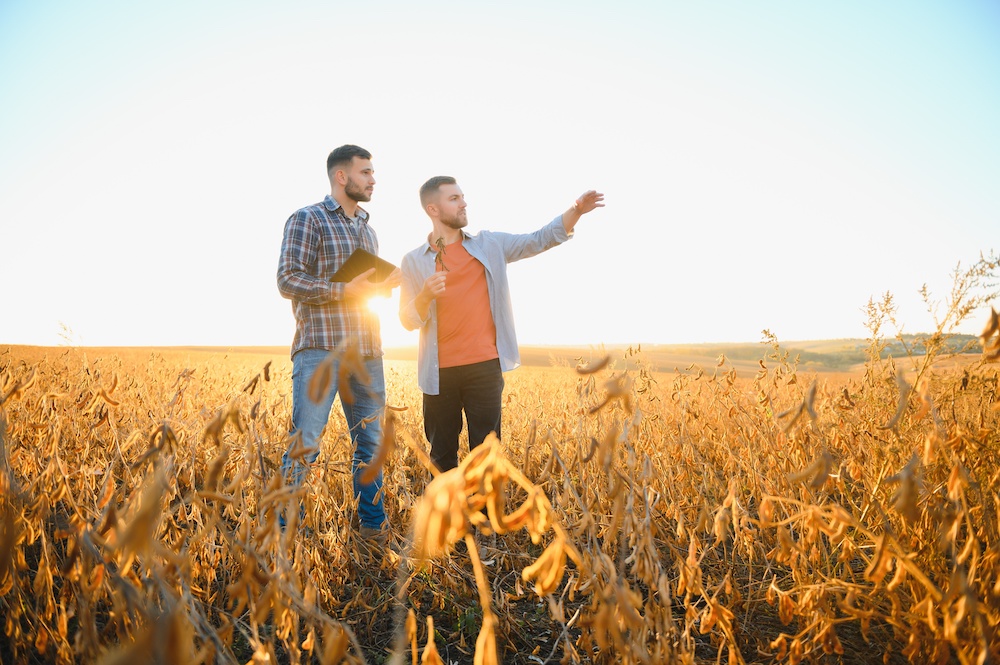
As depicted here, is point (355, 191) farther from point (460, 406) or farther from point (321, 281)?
point (460, 406)

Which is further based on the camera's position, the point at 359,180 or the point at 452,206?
the point at 452,206

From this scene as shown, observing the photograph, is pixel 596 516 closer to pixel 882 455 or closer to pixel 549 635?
pixel 549 635

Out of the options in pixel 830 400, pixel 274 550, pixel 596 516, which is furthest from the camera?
pixel 830 400

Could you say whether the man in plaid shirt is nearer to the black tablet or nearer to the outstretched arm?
the black tablet

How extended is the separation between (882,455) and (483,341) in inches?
83.8

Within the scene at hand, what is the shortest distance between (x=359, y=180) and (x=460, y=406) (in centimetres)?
161

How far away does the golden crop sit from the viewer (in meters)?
0.84

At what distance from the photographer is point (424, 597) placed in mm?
2336

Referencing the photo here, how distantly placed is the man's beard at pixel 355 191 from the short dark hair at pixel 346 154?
118mm

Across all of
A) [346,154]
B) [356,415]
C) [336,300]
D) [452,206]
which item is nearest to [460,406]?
[356,415]

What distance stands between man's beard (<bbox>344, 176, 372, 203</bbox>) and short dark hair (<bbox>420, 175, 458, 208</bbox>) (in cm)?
49

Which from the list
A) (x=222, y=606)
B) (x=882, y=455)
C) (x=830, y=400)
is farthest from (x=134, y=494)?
(x=830, y=400)

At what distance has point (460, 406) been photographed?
11.1 feet

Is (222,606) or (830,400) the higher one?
(830,400)
